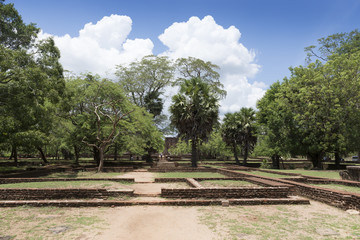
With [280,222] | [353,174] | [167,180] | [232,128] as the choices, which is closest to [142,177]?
[167,180]

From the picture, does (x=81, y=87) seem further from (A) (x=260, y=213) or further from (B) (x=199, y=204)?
(A) (x=260, y=213)

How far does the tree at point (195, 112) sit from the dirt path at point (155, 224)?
1492cm

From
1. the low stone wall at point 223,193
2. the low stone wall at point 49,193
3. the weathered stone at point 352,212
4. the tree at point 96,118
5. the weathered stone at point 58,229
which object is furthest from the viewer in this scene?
the tree at point 96,118

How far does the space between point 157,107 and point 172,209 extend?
86.8 feet

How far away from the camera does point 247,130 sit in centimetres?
2831

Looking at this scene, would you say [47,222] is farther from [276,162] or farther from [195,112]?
[276,162]

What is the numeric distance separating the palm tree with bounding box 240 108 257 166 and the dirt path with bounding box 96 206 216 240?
22545 millimetres

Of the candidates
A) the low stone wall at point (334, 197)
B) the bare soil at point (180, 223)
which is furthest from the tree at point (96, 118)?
the low stone wall at point (334, 197)

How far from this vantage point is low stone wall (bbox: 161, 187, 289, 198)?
8180 millimetres

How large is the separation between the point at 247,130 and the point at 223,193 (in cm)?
2133

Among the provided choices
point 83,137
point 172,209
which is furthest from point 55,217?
point 83,137

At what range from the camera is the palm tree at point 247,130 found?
93.0 ft

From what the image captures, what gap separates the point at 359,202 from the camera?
6945 millimetres

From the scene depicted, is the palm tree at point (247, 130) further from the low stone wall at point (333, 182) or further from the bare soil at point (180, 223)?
the bare soil at point (180, 223)
